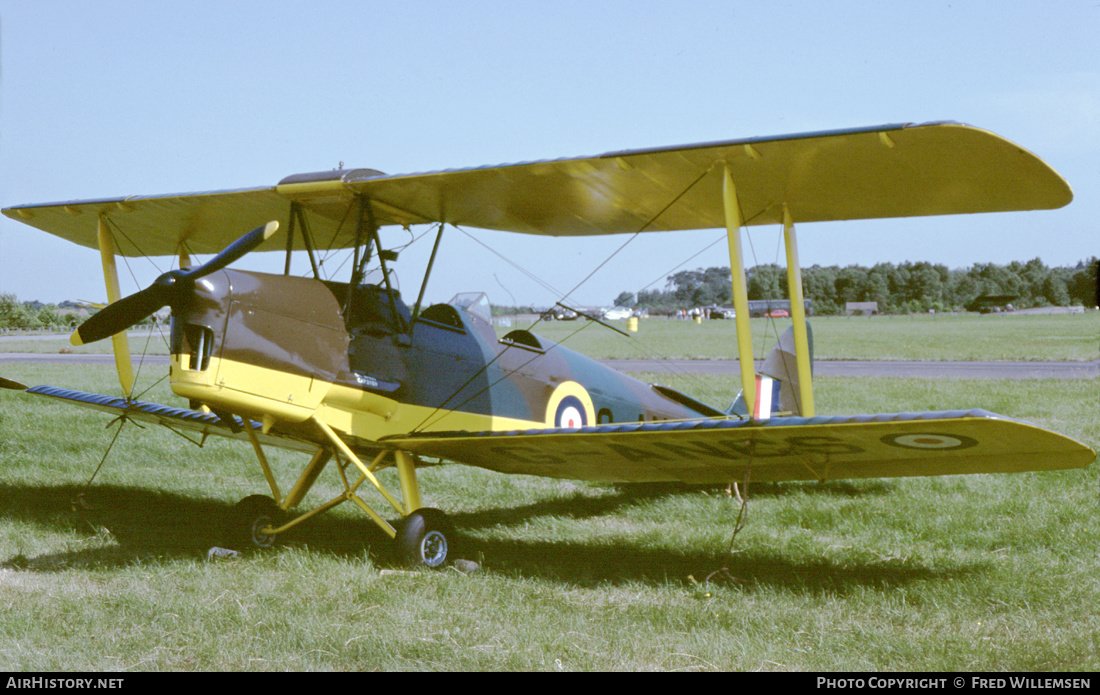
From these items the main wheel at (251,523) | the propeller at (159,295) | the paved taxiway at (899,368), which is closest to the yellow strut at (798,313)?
the propeller at (159,295)

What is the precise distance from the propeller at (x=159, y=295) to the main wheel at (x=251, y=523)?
4.96 feet

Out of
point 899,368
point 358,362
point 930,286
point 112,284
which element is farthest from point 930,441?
point 930,286

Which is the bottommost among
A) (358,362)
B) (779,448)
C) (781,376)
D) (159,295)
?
(779,448)

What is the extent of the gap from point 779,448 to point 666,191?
1782 millimetres

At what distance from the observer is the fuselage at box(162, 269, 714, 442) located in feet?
14.8

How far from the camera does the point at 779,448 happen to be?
4.54 metres

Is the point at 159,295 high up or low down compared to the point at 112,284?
down

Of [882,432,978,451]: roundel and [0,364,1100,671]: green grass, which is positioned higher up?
[882,432,978,451]: roundel

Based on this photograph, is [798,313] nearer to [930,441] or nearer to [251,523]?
[930,441]

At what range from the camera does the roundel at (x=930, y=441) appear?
3.98 meters

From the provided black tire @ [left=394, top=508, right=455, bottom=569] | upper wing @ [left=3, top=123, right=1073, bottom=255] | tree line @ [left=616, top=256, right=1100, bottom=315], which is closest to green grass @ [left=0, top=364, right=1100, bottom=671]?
black tire @ [left=394, top=508, right=455, bottom=569]

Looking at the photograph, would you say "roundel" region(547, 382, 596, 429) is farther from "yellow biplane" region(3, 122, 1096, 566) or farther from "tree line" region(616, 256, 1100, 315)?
"tree line" region(616, 256, 1100, 315)

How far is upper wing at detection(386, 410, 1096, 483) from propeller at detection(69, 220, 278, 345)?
153 centimetres

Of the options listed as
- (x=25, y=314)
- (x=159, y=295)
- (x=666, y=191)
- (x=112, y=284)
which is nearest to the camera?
(x=159, y=295)
